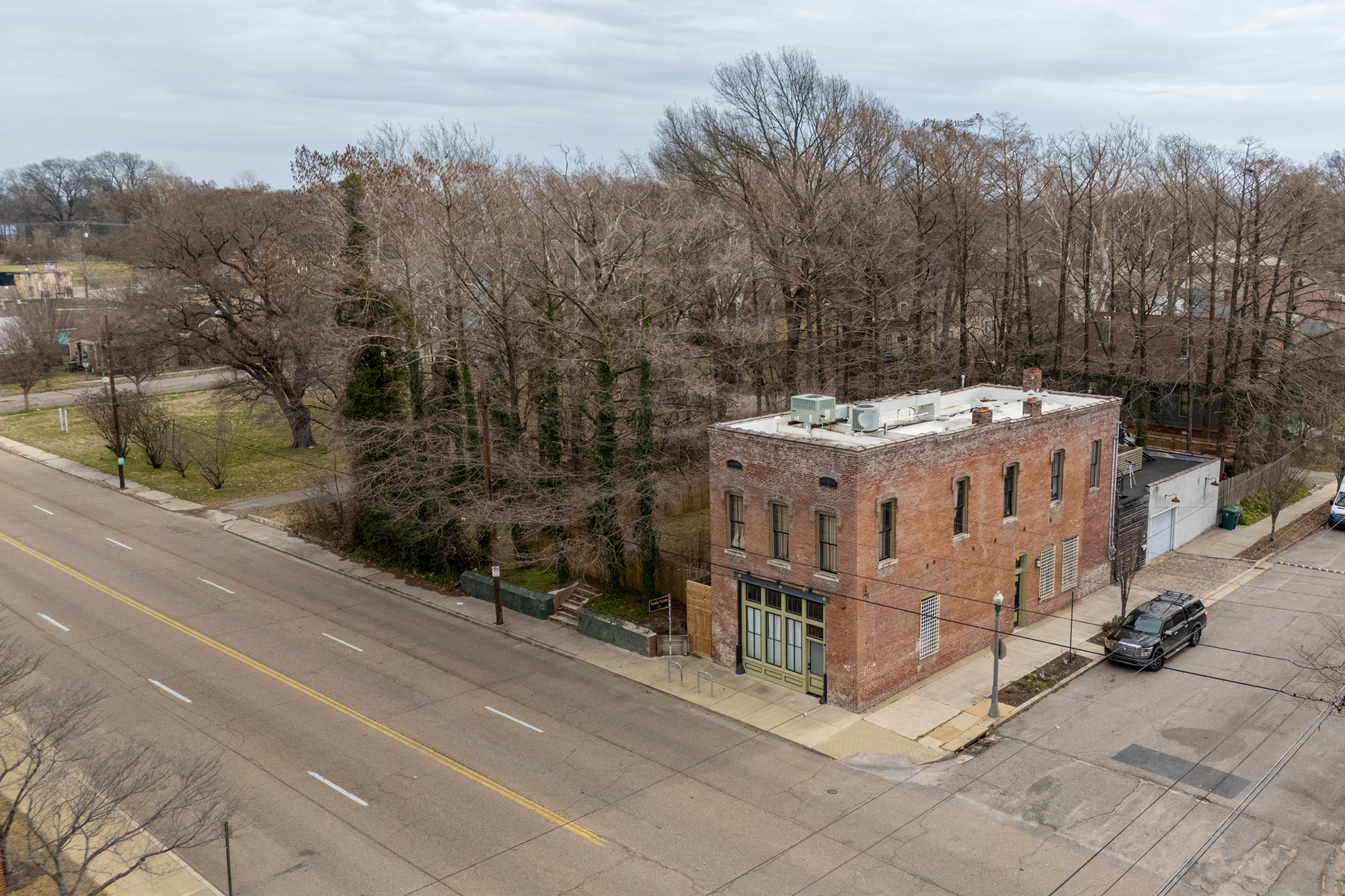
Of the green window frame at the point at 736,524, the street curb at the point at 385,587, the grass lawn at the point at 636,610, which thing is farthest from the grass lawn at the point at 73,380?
the green window frame at the point at 736,524

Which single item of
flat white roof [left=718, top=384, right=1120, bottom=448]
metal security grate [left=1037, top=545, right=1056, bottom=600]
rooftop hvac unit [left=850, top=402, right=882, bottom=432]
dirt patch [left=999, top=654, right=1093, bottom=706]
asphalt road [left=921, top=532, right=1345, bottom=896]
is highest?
rooftop hvac unit [left=850, top=402, right=882, bottom=432]

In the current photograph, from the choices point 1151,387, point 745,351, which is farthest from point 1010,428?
point 1151,387

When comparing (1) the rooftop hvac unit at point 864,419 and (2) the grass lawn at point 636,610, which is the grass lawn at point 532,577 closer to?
(2) the grass lawn at point 636,610

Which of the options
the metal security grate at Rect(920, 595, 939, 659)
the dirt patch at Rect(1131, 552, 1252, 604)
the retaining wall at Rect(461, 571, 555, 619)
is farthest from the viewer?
the dirt patch at Rect(1131, 552, 1252, 604)

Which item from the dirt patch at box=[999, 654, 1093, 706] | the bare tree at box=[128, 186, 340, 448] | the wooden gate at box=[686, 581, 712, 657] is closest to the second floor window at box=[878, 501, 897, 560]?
the dirt patch at box=[999, 654, 1093, 706]

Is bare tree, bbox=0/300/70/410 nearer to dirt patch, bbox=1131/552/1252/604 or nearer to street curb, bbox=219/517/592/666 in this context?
street curb, bbox=219/517/592/666

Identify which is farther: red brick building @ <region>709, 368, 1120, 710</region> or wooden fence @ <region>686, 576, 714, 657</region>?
wooden fence @ <region>686, 576, 714, 657</region>

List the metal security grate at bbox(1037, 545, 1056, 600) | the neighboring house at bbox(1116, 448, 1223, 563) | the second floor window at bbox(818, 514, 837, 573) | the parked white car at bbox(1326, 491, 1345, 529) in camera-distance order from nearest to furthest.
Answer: the second floor window at bbox(818, 514, 837, 573) → the metal security grate at bbox(1037, 545, 1056, 600) → the neighboring house at bbox(1116, 448, 1223, 563) → the parked white car at bbox(1326, 491, 1345, 529)
